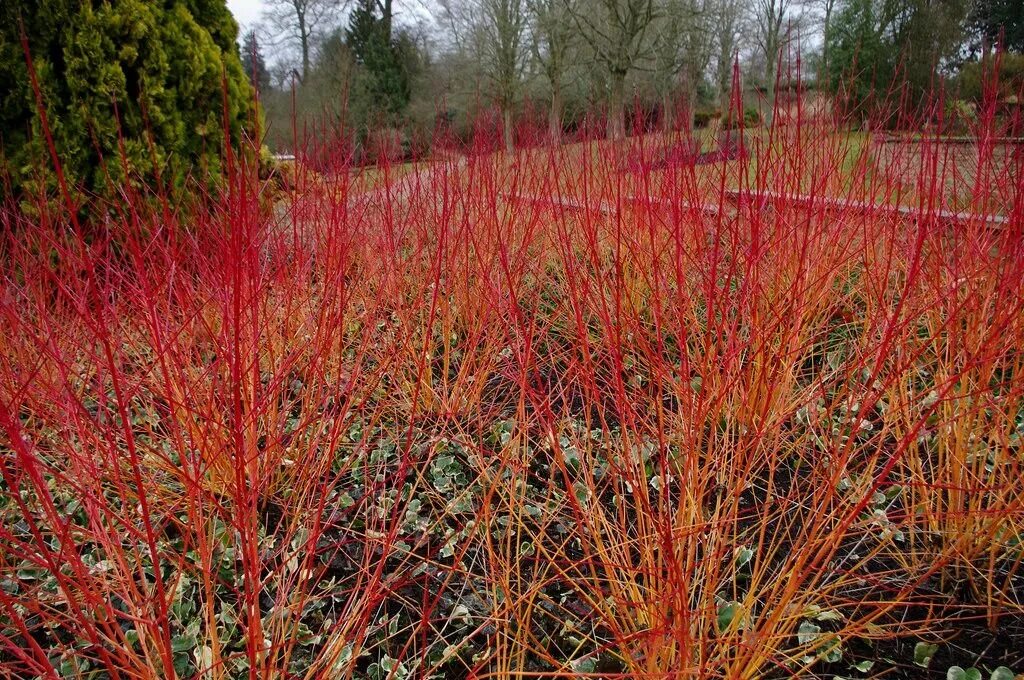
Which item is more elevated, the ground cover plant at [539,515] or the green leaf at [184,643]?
the ground cover plant at [539,515]

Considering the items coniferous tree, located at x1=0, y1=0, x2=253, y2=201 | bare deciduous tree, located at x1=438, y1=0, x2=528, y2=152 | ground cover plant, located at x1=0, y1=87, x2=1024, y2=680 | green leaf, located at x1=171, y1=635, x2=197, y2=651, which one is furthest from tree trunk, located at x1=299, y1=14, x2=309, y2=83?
green leaf, located at x1=171, y1=635, x2=197, y2=651

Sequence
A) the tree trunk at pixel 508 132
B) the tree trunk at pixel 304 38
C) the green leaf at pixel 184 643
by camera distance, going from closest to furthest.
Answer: the green leaf at pixel 184 643
the tree trunk at pixel 508 132
the tree trunk at pixel 304 38

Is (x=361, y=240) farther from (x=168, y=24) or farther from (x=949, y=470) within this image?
(x=949, y=470)

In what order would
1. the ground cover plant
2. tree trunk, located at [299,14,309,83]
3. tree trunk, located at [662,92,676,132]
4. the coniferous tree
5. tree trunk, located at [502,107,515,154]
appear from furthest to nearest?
tree trunk, located at [299,14,309,83]
tree trunk, located at [502,107,515,154]
the coniferous tree
tree trunk, located at [662,92,676,132]
the ground cover plant

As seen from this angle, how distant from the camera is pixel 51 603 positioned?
5.35 ft

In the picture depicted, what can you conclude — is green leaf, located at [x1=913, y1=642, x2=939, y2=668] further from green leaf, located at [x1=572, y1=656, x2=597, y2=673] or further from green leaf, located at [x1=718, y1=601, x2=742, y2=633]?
green leaf, located at [x1=572, y1=656, x2=597, y2=673]

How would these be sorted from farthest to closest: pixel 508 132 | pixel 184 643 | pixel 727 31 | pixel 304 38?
pixel 304 38 < pixel 727 31 < pixel 508 132 < pixel 184 643

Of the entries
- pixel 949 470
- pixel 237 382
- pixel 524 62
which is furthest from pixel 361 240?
pixel 524 62

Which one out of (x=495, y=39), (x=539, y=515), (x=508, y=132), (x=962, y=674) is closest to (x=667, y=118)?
(x=539, y=515)

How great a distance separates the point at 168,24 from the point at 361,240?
200 cm

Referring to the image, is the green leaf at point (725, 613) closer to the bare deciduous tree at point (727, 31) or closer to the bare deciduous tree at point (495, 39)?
the bare deciduous tree at point (495, 39)

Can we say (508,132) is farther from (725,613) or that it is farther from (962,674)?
(962,674)

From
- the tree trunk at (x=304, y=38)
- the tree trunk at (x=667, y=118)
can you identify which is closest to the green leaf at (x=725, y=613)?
the tree trunk at (x=667, y=118)

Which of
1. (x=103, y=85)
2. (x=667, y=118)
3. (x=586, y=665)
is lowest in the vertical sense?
(x=586, y=665)
